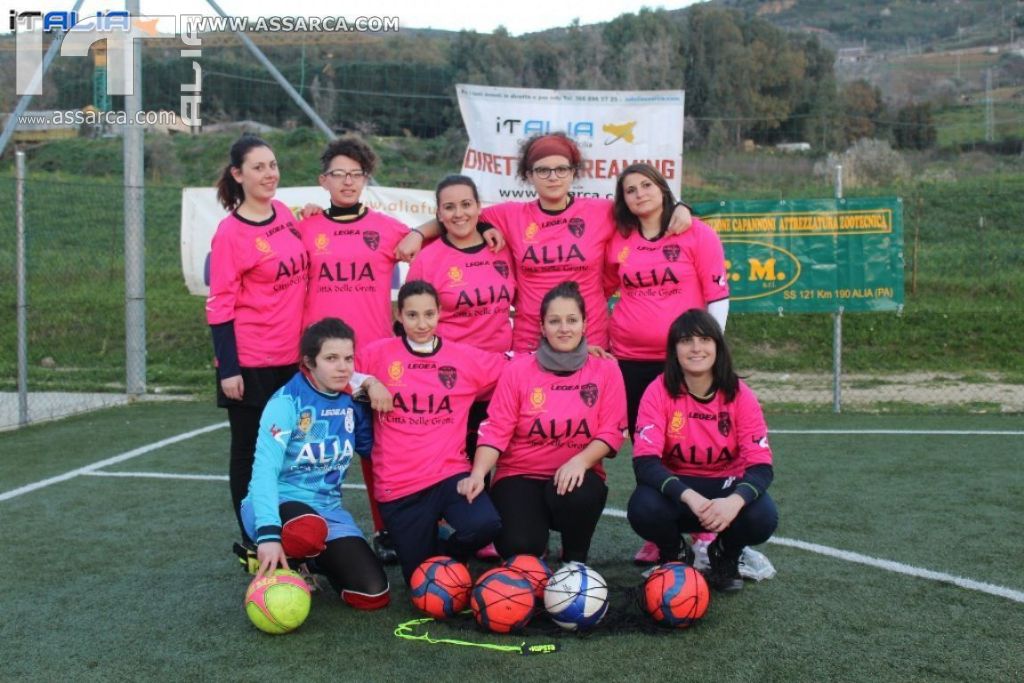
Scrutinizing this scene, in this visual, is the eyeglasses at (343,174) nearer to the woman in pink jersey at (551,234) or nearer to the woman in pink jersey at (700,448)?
the woman in pink jersey at (551,234)

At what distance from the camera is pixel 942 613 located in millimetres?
3875

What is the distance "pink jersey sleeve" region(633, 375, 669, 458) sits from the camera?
4.25m

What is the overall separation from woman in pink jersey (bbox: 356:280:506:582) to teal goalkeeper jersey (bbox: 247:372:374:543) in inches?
6.5

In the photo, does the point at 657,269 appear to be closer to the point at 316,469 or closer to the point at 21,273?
the point at 316,469

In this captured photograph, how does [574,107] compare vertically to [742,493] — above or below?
above

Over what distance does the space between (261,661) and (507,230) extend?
2077 millimetres

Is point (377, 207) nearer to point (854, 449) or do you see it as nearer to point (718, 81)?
point (854, 449)

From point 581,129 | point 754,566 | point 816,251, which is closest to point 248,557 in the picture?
point 754,566

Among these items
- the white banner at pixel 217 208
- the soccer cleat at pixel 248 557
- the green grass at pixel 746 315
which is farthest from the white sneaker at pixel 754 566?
the green grass at pixel 746 315

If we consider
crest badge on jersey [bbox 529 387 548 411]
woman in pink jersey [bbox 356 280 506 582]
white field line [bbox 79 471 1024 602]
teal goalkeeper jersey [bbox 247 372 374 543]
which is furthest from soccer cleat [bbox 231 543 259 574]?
white field line [bbox 79 471 1024 602]

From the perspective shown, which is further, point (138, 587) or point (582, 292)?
point (582, 292)

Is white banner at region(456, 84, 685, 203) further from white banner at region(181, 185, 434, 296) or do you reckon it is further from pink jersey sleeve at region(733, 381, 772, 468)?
pink jersey sleeve at region(733, 381, 772, 468)

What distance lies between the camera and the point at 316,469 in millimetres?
4250

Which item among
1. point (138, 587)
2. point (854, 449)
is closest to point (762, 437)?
point (138, 587)
